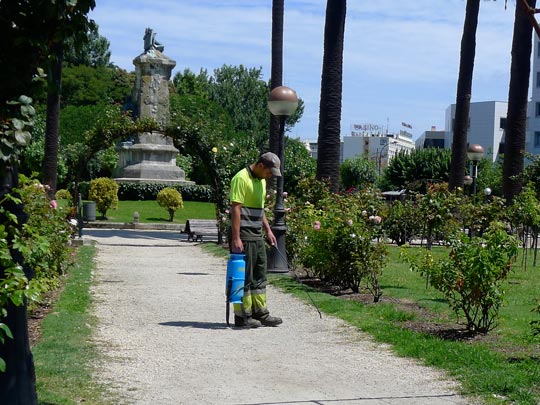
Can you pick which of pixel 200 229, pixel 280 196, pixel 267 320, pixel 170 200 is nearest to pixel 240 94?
pixel 170 200

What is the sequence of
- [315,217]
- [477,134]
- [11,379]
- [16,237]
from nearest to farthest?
[16,237], [11,379], [315,217], [477,134]

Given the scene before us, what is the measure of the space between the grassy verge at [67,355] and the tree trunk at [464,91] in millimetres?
17042

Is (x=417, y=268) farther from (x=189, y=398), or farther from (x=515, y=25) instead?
(x=515, y=25)

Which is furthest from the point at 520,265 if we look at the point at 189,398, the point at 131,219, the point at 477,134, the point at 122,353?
the point at 477,134

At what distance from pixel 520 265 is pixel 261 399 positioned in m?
14.4

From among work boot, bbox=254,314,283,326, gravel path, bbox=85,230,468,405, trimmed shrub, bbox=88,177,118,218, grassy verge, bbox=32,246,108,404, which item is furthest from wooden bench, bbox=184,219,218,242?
work boot, bbox=254,314,283,326

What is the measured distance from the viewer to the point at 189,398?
6590 mm

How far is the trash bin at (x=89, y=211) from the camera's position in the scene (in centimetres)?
3597

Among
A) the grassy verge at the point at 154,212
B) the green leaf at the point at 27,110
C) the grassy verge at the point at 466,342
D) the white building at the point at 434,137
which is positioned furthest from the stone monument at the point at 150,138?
the white building at the point at 434,137

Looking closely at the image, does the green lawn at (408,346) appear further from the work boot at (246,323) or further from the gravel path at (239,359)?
the work boot at (246,323)

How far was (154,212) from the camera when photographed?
136 ft

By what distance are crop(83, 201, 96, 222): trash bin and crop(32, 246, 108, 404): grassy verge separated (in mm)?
23802

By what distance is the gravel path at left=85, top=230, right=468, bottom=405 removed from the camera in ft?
22.2

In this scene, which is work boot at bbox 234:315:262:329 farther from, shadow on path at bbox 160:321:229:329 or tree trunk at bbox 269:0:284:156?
tree trunk at bbox 269:0:284:156
